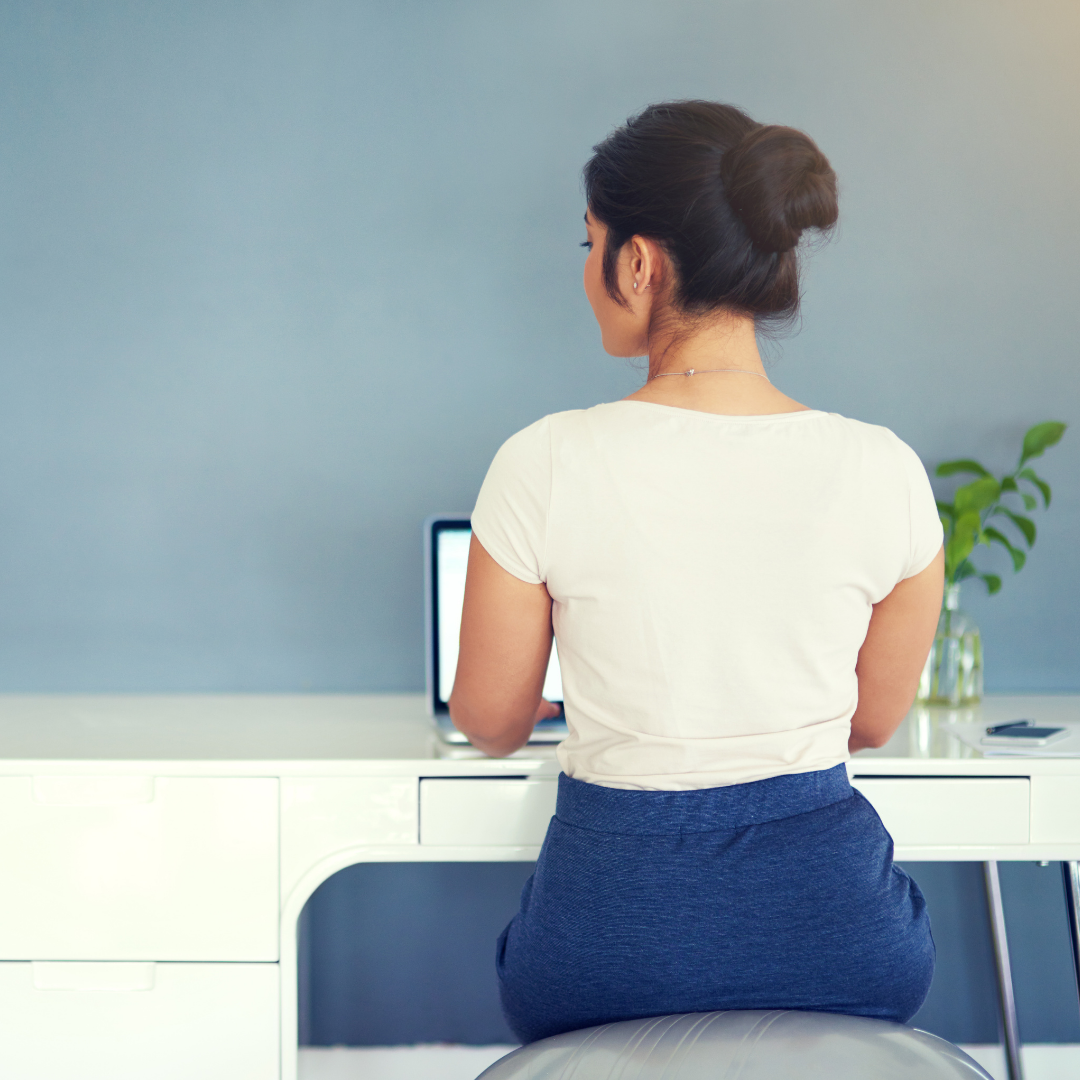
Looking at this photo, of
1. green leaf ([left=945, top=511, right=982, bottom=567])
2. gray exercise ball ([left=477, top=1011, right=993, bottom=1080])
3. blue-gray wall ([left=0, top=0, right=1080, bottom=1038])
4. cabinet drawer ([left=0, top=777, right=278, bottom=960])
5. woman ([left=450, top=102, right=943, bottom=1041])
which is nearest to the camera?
gray exercise ball ([left=477, top=1011, right=993, bottom=1080])

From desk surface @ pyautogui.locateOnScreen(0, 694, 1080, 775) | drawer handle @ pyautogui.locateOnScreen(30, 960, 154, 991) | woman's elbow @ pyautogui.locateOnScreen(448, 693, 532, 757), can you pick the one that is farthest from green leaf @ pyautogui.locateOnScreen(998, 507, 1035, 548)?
drawer handle @ pyautogui.locateOnScreen(30, 960, 154, 991)

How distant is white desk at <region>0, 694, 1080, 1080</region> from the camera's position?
1110mm

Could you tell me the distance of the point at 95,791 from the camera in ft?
3.65

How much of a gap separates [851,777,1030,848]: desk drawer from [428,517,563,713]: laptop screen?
1.49 ft

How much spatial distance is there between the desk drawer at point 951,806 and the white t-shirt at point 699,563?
472mm

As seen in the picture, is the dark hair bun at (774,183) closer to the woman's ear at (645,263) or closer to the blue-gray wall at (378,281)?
the woman's ear at (645,263)

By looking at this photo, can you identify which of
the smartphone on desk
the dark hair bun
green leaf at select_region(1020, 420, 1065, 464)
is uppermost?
the dark hair bun

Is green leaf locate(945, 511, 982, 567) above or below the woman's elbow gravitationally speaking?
above

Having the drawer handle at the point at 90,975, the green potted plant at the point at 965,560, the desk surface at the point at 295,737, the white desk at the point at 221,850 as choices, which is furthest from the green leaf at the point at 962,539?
the drawer handle at the point at 90,975

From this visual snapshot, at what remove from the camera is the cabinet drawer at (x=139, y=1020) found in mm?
1114

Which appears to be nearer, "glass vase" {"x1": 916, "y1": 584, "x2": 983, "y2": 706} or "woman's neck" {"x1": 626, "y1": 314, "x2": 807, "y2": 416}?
"woman's neck" {"x1": 626, "y1": 314, "x2": 807, "y2": 416}

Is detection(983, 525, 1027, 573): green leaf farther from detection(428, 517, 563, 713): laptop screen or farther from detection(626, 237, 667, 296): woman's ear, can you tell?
detection(626, 237, 667, 296): woman's ear

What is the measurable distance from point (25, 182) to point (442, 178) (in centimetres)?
69

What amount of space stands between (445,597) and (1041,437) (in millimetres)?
960
